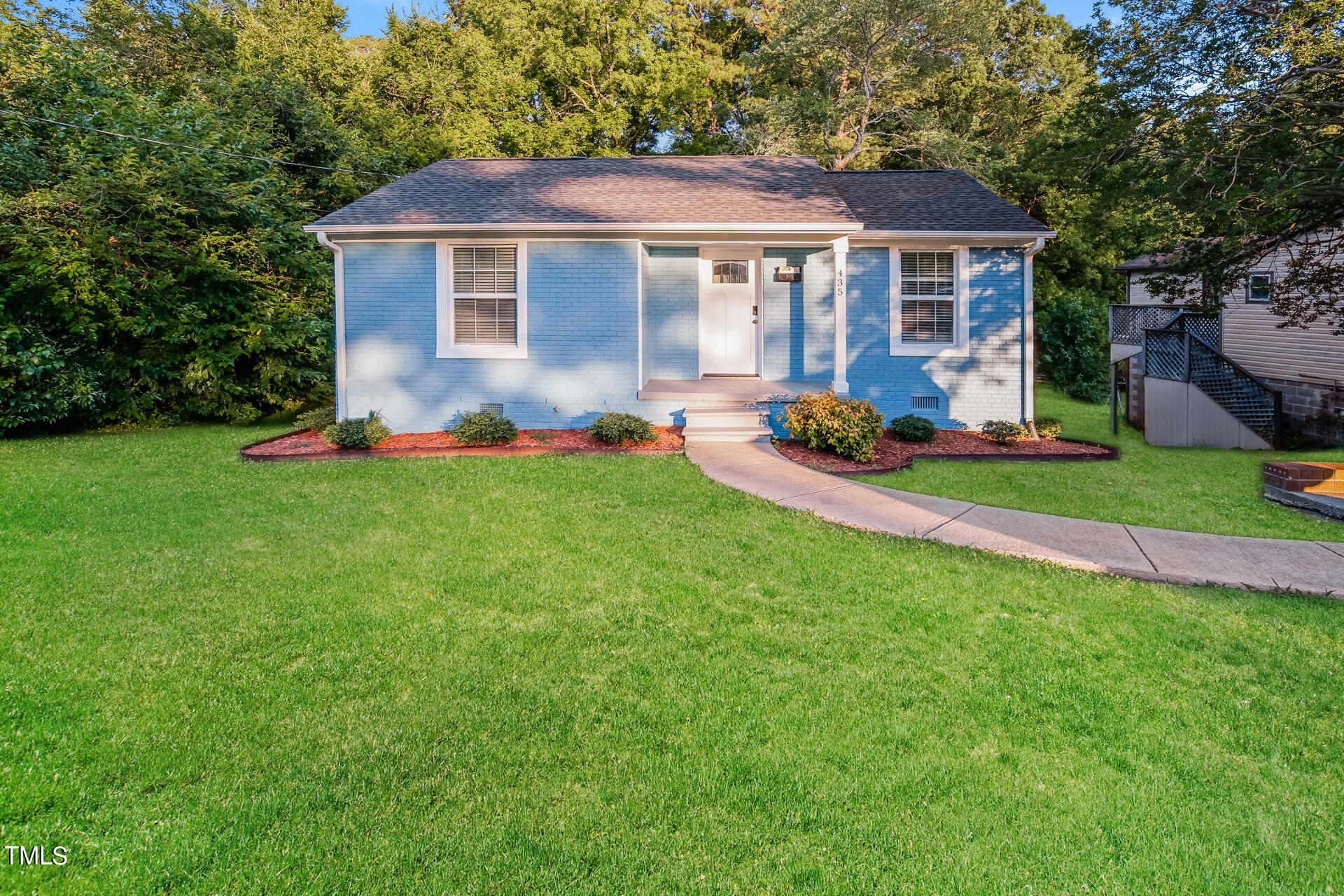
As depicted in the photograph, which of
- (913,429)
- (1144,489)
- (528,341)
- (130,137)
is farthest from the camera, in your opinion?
(130,137)

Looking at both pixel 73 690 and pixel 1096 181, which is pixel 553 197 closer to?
pixel 1096 181

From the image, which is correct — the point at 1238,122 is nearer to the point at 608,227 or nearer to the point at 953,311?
the point at 953,311

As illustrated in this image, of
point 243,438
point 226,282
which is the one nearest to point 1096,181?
point 243,438

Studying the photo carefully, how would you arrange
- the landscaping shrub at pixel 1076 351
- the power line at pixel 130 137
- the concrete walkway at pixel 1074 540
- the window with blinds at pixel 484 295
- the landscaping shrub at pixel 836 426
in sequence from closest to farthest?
the concrete walkway at pixel 1074 540 → the landscaping shrub at pixel 836 426 → the window with blinds at pixel 484 295 → the power line at pixel 130 137 → the landscaping shrub at pixel 1076 351

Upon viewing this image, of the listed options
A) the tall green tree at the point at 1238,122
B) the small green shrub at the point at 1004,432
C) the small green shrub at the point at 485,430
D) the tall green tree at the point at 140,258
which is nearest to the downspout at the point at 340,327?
the small green shrub at the point at 485,430

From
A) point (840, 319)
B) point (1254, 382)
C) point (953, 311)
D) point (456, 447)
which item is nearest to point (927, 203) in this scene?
point (953, 311)

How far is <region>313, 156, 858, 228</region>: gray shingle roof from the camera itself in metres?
11.1

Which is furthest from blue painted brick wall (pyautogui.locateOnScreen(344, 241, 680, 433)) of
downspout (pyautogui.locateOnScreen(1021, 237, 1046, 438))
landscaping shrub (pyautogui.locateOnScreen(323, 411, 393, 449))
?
downspout (pyautogui.locateOnScreen(1021, 237, 1046, 438))

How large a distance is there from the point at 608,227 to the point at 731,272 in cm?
255

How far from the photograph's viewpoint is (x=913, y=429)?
35.8ft

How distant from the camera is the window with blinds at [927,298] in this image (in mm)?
12148

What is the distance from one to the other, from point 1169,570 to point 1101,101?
9.51 m

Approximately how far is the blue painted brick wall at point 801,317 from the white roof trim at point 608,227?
139 centimetres

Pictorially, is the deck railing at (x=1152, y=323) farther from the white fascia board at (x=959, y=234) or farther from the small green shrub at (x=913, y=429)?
the small green shrub at (x=913, y=429)
